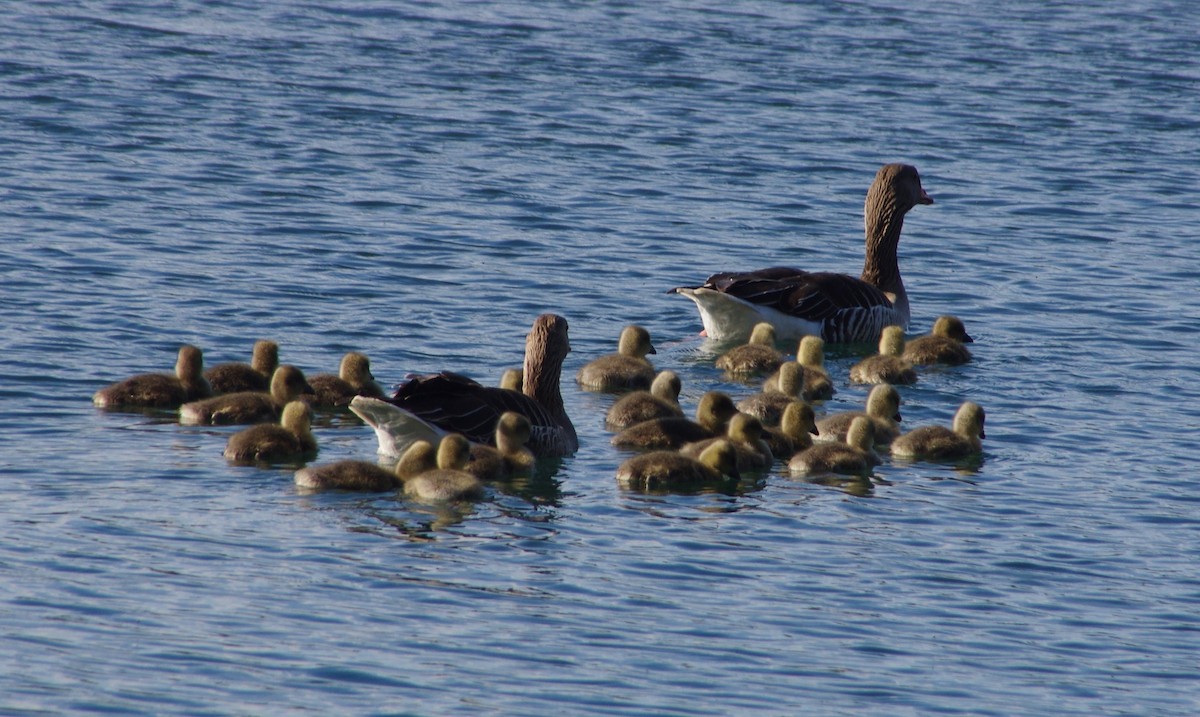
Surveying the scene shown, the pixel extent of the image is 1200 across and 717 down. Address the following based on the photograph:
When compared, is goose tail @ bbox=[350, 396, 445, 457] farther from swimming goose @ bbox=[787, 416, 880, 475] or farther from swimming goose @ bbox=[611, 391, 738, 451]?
swimming goose @ bbox=[787, 416, 880, 475]

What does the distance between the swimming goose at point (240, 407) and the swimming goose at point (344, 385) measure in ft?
1.28

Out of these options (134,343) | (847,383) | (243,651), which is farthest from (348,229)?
(243,651)

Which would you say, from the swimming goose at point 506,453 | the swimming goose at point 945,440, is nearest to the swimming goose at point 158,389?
the swimming goose at point 506,453

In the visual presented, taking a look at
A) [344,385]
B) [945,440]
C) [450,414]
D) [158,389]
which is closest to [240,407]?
[158,389]

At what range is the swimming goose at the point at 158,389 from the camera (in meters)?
15.2

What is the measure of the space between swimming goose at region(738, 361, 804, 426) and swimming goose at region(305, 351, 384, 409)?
3156mm

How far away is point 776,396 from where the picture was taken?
16.1 meters

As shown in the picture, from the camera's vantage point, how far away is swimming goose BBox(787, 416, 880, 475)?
1433cm

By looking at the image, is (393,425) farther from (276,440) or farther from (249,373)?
(249,373)

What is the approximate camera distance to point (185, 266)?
20500 mm

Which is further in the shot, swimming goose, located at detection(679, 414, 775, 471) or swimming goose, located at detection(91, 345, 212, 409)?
swimming goose, located at detection(91, 345, 212, 409)

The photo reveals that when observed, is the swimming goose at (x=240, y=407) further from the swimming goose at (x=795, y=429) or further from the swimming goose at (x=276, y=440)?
the swimming goose at (x=795, y=429)

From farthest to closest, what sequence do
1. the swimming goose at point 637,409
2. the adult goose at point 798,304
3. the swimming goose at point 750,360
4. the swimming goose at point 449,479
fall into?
the adult goose at point 798,304, the swimming goose at point 750,360, the swimming goose at point 637,409, the swimming goose at point 449,479

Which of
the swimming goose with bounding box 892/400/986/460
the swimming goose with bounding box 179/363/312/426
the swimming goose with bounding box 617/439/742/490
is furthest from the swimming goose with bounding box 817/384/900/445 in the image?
the swimming goose with bounding box 179/363/312/426
